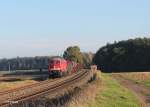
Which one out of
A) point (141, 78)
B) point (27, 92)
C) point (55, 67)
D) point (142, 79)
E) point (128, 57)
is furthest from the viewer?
point (128, 57)

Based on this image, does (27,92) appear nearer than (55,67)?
Yes

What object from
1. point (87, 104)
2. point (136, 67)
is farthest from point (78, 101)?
point (136, 67)

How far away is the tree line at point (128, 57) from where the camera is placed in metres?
170

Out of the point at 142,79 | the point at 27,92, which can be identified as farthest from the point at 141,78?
the point at 27,92

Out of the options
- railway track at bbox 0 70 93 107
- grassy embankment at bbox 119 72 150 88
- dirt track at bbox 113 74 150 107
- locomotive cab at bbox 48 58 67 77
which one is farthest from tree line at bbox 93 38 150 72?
railway track at bbox 0 70 93 107

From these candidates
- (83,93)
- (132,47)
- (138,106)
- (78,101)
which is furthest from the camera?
(132,47)

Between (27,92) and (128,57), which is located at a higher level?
(128,57)

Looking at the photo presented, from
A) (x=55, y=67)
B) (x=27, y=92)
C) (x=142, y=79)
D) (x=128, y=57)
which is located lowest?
(x=27, y=92)

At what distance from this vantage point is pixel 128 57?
178 metres

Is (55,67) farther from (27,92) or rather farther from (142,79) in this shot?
(27,92)

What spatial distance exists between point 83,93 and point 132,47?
160 meters

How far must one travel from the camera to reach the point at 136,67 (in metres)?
170

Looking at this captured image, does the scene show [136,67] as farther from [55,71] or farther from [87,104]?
[87,104]

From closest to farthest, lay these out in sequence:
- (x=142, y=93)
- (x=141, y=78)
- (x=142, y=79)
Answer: (x=142, y=93) → (x=142, y=79) → (x=141, y=78)
